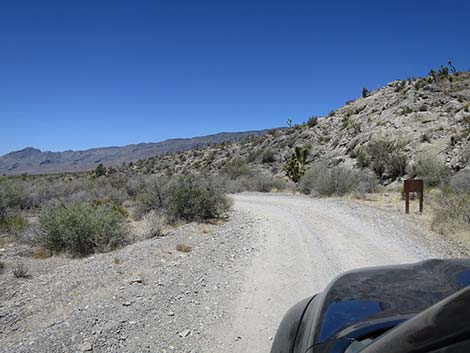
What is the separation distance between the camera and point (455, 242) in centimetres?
823

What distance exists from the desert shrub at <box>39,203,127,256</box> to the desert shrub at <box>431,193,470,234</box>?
8.45 m

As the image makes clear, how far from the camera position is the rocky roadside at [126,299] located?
13.9 feet

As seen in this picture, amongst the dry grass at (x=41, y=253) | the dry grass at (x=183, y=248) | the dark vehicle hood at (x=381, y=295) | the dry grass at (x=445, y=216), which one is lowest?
the dry grass at (x=41, y=253)

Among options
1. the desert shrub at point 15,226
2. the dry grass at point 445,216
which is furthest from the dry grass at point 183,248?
the dry grass at point 445,216

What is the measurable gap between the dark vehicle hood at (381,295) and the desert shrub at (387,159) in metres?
19.4

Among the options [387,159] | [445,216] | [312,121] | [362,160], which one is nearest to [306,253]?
[445,216]

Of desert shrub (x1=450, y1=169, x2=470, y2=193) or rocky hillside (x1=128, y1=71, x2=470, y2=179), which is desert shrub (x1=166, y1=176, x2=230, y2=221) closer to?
desert shrub (x1=450, y1=169, x2=470, y2=193)

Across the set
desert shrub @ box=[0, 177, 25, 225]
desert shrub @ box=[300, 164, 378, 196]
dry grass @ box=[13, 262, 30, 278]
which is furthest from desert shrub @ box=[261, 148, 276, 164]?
dry grass @ box=[13, 262, 30, 278]

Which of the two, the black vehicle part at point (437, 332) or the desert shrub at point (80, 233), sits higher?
the black vehicle part at point (437, 332)

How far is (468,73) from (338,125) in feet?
39.8

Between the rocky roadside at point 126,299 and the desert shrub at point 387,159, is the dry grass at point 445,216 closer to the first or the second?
the rocky roadside at point 126,299

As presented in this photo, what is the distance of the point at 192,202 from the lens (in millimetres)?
11938

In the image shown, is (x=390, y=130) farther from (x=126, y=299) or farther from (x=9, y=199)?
(x=126, y=299)

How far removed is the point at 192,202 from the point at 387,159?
14.4m
